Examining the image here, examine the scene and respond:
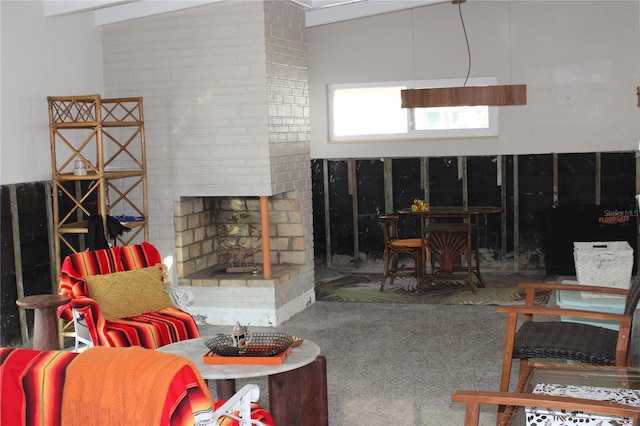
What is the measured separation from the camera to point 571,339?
4406mm

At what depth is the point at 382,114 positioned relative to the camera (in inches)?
397

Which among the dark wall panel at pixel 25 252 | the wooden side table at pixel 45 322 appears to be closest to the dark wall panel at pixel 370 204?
the dark wall panel at pixel 25 252

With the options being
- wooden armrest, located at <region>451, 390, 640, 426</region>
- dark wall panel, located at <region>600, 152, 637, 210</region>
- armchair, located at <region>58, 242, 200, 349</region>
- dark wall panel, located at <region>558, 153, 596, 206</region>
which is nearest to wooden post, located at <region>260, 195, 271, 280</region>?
armchair, located at <region>58, 242, 200, 349</region>

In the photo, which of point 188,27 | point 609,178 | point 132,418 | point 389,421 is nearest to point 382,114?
point 609,178

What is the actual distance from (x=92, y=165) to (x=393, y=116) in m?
4.42

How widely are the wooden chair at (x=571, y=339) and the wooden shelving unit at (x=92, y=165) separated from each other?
3.38m

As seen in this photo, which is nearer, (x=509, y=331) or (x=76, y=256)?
(x=509, y=331)

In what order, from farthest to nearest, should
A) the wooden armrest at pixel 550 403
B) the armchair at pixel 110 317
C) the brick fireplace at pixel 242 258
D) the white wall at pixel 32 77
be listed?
1. the brick fireplace at pixel 242 258
2. the white wall at pixel 32 77
3. the armchair at pixel 110 317
4. the wooden armrest at pixel 550 403

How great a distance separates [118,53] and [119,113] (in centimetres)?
55

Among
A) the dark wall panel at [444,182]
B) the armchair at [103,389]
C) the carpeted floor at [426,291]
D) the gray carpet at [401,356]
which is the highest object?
the dark wall panel at [444,182]

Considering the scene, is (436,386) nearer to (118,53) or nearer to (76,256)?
(76,256)

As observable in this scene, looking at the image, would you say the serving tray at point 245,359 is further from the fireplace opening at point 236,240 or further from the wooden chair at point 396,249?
the wooden chair at point 396,249

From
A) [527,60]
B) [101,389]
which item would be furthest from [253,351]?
[527,60]

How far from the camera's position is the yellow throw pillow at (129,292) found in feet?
17.8
